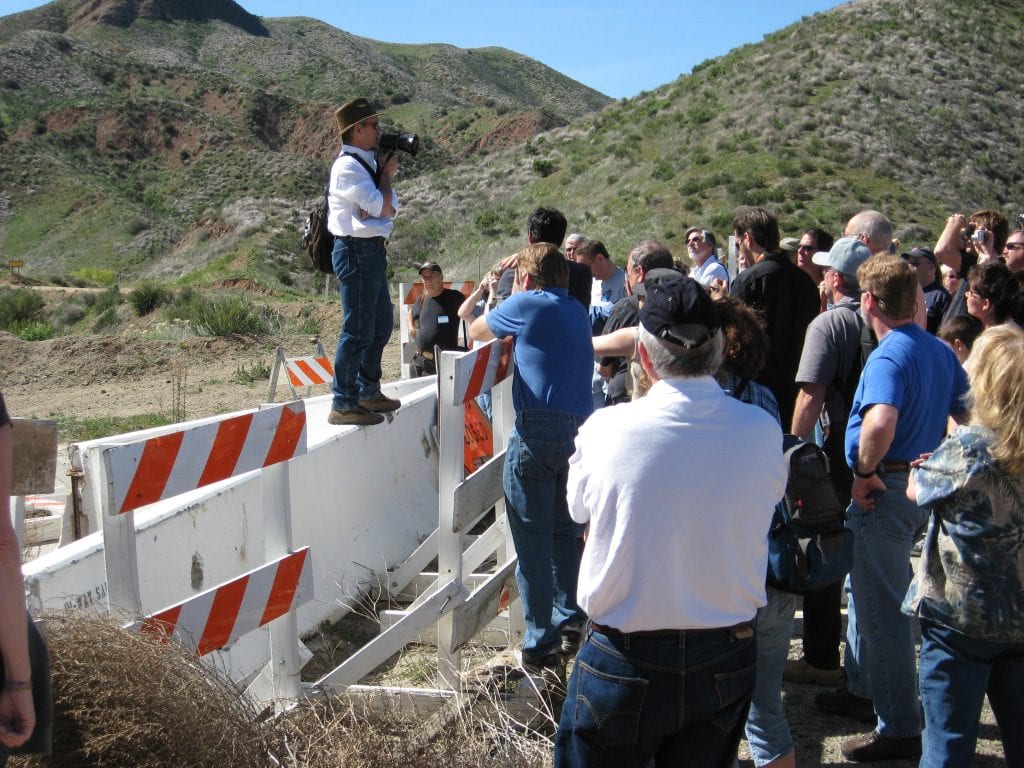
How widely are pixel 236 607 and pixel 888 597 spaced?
2567 mm

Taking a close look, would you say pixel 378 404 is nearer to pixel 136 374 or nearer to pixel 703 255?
pixel 703 255

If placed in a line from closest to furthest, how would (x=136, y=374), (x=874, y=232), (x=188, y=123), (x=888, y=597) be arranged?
(x=888, y=597) < (x=874, y=232) < (x=136, y=374) < (x=188, y=123)

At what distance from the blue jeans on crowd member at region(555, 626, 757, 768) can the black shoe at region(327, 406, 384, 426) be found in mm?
3604

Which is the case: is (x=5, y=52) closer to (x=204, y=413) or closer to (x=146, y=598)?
(x=204, y=413)

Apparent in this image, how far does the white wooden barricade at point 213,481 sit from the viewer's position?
3324 millimetres

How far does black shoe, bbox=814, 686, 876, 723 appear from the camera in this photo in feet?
15.3

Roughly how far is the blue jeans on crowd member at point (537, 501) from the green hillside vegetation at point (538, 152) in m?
29.9

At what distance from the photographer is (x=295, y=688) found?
13.7ft

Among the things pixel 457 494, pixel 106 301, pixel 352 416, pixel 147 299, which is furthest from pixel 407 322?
pixel 106 301

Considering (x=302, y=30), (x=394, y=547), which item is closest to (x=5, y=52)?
(x=302, y=30)

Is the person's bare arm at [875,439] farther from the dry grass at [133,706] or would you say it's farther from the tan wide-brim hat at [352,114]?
the tan wide-brim hat at [352,114]

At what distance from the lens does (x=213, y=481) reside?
377 cm

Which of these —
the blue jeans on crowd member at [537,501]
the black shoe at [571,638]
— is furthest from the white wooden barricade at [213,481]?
the black shoe at [571,638]

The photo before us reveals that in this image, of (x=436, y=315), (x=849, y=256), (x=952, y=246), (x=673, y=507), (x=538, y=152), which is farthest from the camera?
(x=538, y=152)
